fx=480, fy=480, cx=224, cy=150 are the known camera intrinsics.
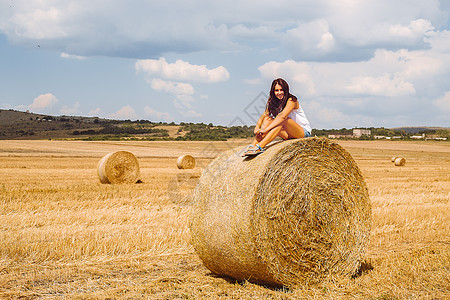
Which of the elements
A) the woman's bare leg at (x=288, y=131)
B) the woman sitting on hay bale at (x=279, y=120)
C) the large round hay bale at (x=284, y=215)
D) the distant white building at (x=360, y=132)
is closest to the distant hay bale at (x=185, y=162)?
the large round hay bale at (x=284, y=215)

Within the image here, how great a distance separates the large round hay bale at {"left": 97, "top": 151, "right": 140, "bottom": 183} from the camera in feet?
54.6

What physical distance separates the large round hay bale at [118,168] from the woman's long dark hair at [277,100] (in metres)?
11.2

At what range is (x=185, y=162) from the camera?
2441cm

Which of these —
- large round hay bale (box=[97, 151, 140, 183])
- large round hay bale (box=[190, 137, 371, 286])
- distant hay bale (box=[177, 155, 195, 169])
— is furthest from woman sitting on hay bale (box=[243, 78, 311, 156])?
distant hay bale (box=[177, 155, 195, 169])

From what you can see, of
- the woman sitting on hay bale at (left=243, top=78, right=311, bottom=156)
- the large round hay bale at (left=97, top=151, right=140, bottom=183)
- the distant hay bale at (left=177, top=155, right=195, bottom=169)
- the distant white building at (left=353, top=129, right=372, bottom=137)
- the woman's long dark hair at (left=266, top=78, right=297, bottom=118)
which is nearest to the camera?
the woman sitting on hay bale at (left=243, top=78, right=311, bottom=156)

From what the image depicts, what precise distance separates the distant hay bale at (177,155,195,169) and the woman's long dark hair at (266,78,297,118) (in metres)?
17.9

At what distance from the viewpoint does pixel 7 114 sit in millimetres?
72375

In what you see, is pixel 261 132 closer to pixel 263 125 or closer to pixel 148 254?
pixel 263 125

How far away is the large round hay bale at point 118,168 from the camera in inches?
655

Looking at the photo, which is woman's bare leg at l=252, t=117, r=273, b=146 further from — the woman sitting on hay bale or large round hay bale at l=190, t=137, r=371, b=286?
large round hay bale at l=190, t=137, r=371, b=286

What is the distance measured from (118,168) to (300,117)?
11.7 m

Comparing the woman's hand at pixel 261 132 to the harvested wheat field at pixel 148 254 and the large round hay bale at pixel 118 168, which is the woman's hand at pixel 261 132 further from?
the large round hay bale at pixel 118 168

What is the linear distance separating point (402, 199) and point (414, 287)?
808 centimetres

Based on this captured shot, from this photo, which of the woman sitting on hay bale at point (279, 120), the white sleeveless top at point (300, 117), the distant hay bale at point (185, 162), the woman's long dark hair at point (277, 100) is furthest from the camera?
the distant hay bale at point (185, 162)
